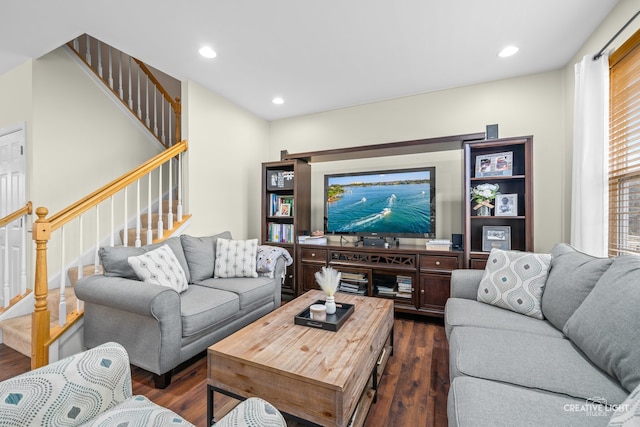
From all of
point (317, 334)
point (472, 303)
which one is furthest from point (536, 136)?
point (317, 334)

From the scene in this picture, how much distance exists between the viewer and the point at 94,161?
311 cm

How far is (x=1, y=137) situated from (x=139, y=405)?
12.3 ft

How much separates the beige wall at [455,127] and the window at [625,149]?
74 centimetres

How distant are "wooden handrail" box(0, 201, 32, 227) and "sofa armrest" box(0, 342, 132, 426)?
257 cm

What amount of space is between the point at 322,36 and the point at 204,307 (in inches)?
90.4

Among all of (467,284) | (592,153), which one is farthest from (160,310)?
(592,153)

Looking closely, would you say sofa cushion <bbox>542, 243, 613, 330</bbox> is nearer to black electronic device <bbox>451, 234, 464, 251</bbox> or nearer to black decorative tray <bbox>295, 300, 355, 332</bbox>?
black electronic device <bbox>451, 234, 464, 251</bbox>

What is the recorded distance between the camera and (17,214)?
258cm

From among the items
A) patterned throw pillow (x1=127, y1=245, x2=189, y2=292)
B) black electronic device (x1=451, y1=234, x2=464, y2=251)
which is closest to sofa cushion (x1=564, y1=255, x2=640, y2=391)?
black electronic device (x1=451, y1=234, x2=464, y2=251)

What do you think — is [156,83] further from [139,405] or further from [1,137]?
[139,405]

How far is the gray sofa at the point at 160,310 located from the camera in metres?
1.73

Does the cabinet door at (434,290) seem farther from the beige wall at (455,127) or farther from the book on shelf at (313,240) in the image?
the book on shelf at (313,240)

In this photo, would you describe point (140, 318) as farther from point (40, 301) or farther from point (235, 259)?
point (235, 259)

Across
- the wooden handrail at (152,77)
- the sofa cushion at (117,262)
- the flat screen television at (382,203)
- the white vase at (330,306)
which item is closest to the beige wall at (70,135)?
the wooden handrail at (152,77)
